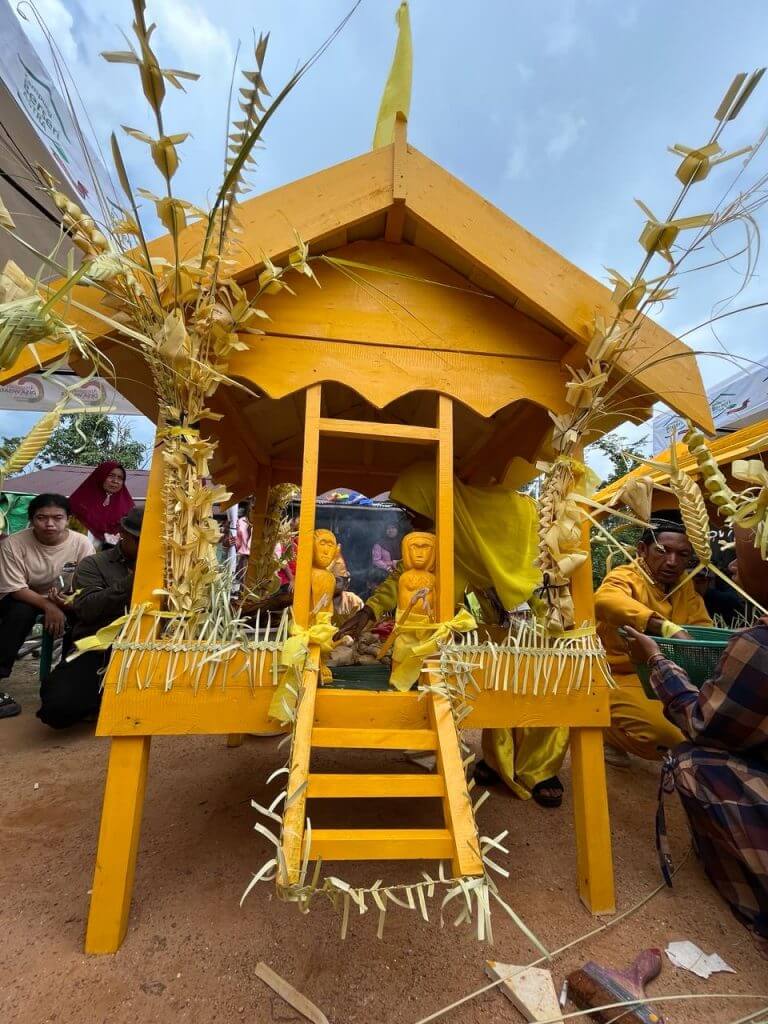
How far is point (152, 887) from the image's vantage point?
2.01 metres

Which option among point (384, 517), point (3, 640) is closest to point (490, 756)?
point (3, 640)

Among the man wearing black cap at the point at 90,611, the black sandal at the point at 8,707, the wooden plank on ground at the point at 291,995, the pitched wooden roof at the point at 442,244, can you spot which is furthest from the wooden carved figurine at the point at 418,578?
the black sandal at the point at 8,707

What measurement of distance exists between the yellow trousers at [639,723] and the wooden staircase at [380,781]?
69.3 inches

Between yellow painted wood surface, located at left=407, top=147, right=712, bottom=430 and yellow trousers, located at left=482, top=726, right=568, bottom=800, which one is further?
yellow trousers, located at left=482, top=726, right=568, bottom=800

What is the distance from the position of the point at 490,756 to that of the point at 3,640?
3738mm

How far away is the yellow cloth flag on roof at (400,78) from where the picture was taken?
9.68ft

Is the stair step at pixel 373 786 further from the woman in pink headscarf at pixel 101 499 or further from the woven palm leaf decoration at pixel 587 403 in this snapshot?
the woman in pink headscarf at pixel 101 499

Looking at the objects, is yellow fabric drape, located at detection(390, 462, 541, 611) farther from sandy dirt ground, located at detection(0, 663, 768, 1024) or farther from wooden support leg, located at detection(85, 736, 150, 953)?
wooden support leg, located at detection(85, 736, 150, 953)

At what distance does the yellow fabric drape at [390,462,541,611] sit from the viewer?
302 centimetres

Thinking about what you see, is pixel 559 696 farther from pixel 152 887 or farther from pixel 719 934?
pixel 152 887

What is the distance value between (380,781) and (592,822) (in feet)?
3.40

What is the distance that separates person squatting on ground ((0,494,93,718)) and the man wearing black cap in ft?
1.52

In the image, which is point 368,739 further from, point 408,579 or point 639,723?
point 639,723

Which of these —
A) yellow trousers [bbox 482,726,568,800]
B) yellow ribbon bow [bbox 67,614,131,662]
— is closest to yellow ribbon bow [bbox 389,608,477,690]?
yellow ribbon bow [bbox 67,614,131,662]
